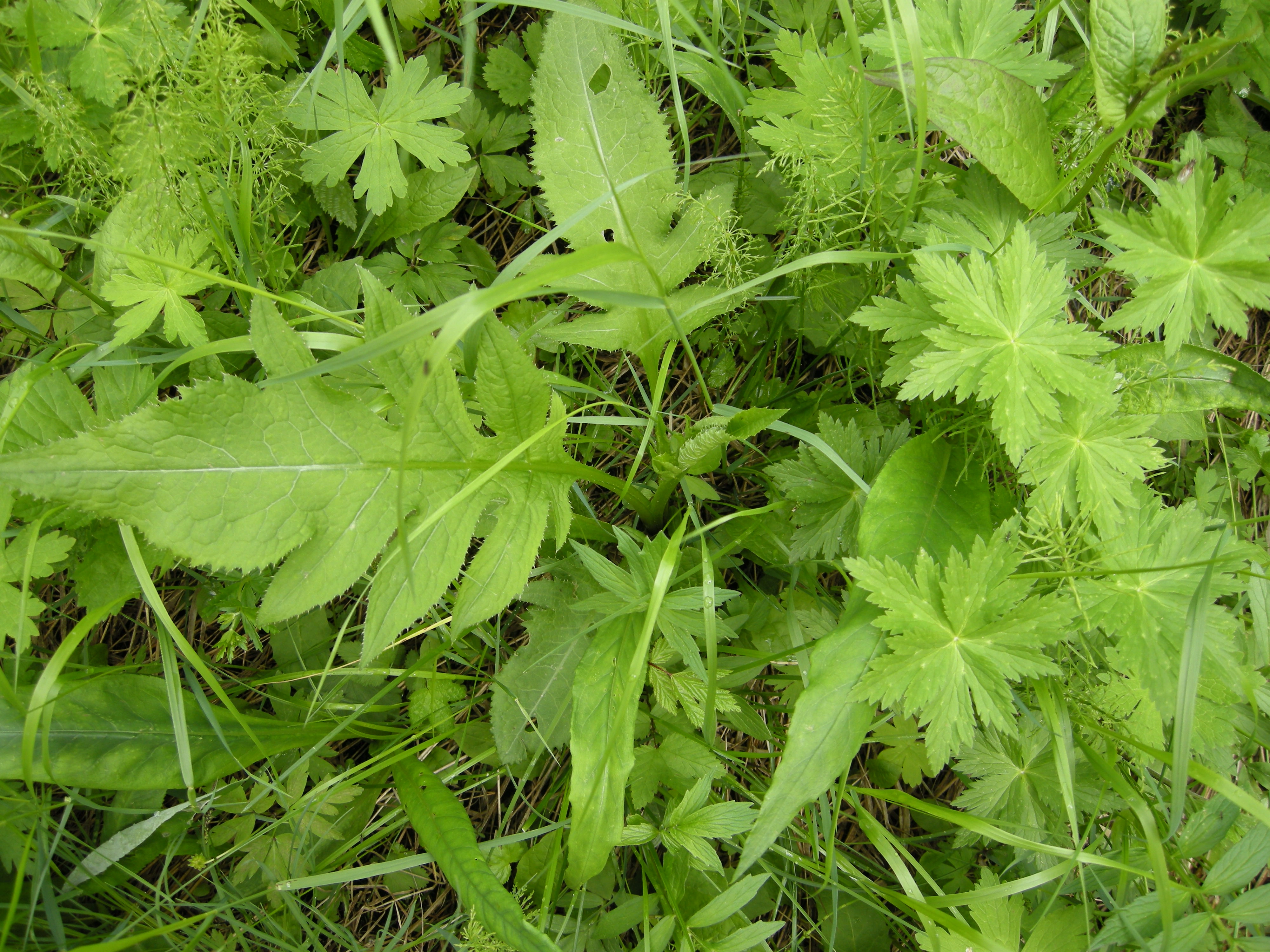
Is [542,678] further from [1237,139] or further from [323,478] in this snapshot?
[1237,139]

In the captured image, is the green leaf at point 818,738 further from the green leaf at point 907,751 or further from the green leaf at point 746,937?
the green leaf at point 907,751

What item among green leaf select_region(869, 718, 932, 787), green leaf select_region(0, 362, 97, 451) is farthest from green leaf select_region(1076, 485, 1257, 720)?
green leaf select_region(0, 362, 97, 451)

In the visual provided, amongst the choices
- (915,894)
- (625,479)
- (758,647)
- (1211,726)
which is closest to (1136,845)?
(1211,726)

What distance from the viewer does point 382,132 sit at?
7.16 ft

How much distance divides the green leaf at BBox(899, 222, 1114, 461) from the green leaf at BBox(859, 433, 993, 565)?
228mm

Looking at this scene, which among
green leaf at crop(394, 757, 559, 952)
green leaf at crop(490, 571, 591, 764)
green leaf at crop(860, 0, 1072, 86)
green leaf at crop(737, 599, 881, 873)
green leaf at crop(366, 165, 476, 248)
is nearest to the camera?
green leaf at crop(737, 599, 881, 873)

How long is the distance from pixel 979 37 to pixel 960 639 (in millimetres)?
1448

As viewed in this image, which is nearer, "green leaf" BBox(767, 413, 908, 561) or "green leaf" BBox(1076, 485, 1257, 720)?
"green leaf" BBox(1076, 485, 1257, 720)

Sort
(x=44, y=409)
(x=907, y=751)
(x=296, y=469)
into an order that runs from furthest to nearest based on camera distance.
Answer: (x=907, y=751), (x=44, y=409), (x=296, y=469)

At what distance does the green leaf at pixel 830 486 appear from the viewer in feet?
6.28

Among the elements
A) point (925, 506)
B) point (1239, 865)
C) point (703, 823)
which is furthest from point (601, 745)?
point (1239, 865)

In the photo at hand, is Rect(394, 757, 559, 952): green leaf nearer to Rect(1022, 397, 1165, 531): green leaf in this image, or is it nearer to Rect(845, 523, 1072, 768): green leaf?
Rect(845, 523, 1072, 768): green leaf

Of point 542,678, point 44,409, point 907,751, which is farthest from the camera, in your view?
point 907,751

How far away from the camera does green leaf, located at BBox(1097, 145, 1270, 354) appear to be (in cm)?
157
